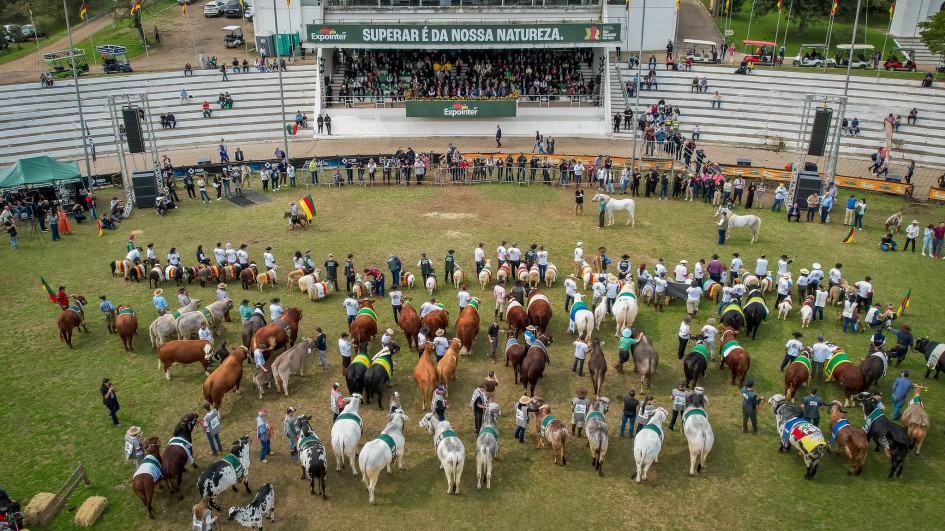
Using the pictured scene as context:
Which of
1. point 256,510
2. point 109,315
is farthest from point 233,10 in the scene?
point 256,510

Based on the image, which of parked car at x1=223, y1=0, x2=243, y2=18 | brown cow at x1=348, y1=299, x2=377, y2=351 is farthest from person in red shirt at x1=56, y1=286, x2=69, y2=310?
parked car at x1=223, y1=0, x2=243, y2=18

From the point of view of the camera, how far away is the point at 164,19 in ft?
213

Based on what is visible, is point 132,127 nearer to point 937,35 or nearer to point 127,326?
point 127,326

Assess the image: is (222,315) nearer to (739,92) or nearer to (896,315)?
(896,315)

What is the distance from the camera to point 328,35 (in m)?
44.7

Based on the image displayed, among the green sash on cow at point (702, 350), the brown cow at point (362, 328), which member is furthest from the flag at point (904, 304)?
the brown cow at point (362, 328)

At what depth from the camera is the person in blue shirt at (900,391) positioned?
1675 centimetres

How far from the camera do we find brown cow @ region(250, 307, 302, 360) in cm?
1898

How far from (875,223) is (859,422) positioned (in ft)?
54.2

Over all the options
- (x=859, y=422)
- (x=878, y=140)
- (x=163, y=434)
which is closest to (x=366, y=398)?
(x=163, y=434)

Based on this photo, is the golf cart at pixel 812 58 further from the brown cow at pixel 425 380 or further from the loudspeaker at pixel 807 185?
the brown cow at pixel 425 380

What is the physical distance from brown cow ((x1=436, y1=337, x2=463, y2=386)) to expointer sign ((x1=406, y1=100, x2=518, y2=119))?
2874 cm

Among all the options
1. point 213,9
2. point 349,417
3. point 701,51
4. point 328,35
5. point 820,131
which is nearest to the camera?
point 349,417

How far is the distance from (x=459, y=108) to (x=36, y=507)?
3511 cm
